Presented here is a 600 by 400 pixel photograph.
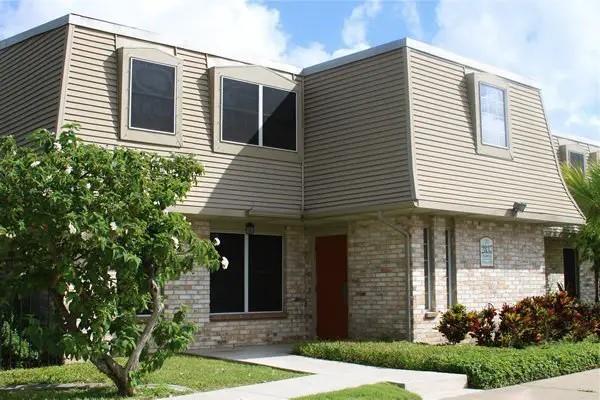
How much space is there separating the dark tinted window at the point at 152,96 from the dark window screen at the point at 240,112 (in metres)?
1.25

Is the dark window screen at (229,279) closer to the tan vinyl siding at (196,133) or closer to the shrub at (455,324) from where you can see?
the tan vinyl siding at (196,133)

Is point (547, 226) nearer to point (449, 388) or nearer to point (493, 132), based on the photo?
point (493, 132)

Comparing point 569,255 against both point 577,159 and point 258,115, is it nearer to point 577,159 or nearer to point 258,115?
point 577,159

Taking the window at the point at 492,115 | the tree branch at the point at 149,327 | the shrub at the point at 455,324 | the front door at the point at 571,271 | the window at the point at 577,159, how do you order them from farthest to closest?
the window at the point at 577,159, the front door at the point at 571,271, the window at the point at 492,115, the shrub at the point at 455,324, the tree branch at the point at 149,327

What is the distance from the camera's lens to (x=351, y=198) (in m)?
14.8

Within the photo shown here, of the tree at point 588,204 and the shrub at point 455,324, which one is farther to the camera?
the tree at point 588,204

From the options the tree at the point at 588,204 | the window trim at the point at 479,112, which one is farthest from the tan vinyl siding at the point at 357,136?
the tree at the point at 588,204

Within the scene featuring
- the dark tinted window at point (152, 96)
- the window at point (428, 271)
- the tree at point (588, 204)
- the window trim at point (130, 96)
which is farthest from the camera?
the tree at point (588, 204)

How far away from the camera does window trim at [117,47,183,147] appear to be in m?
13.3

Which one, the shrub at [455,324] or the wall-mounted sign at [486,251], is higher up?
the wall-mounted sign at [486,251]

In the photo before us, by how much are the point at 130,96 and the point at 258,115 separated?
9.82ft

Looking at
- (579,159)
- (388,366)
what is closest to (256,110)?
(388,366)

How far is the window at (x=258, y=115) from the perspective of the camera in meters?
14.9

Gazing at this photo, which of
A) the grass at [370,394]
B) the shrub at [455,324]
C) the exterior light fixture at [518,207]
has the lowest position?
the grass at [370,394]
